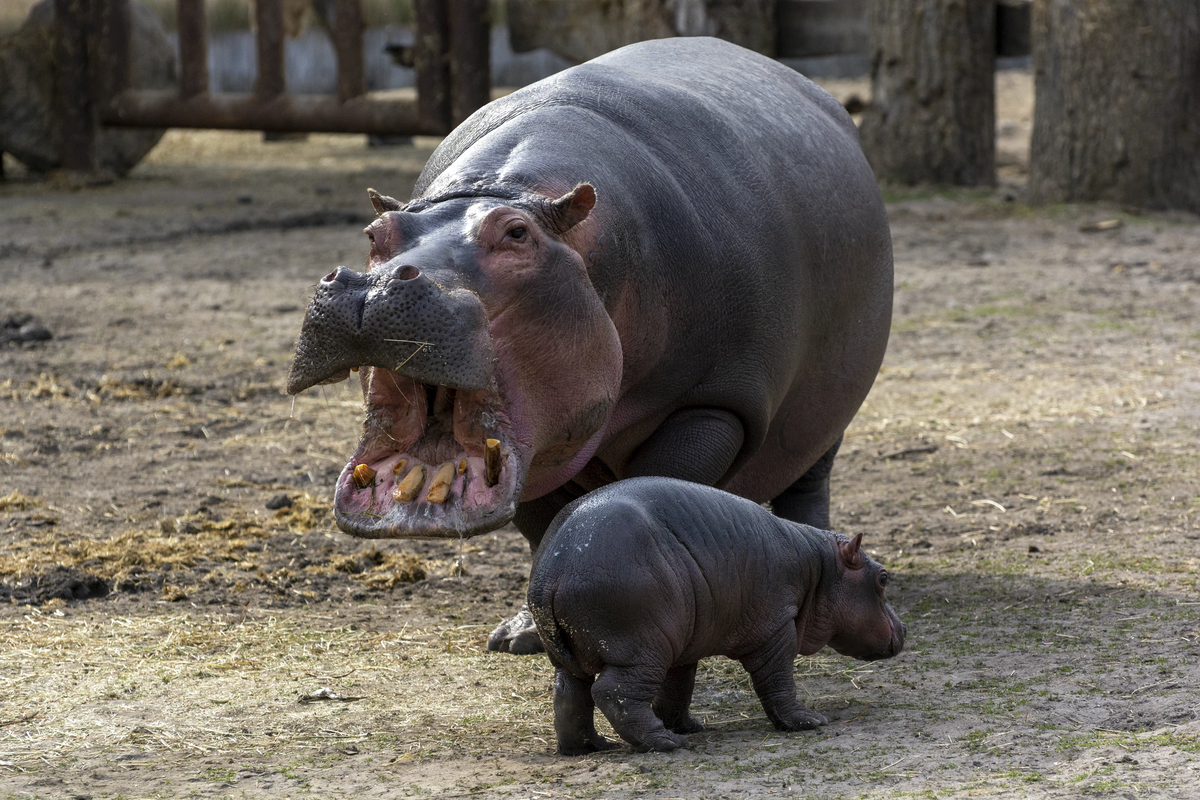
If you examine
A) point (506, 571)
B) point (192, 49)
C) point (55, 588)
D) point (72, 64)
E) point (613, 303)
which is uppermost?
point (192, 49)

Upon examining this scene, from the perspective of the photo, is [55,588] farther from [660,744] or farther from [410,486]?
[660,744]

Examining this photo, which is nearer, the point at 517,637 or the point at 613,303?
the point at 613,303

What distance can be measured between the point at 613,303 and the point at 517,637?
1.04 metres

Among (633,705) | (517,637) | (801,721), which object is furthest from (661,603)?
(517,637)

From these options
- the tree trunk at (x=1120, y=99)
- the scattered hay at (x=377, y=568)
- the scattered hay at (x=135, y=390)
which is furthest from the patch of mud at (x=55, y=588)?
the tree trunk at (x=1120, y=99)

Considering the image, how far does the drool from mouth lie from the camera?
309cm

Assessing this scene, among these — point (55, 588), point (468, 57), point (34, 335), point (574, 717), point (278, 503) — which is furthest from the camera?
point (468, 57)

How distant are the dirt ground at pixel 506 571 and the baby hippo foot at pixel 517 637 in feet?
0.17

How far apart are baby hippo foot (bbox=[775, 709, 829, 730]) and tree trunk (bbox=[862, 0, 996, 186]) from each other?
772 centimetres

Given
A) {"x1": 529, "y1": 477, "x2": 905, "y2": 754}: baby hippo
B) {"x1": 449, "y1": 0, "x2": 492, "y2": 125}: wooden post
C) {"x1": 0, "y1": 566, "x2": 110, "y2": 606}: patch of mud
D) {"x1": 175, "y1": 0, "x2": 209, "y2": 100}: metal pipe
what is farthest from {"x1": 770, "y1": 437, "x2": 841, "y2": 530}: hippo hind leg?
{"x1": 175, "y1": 0, "x2": 209, "y2": 100}: metal pipe

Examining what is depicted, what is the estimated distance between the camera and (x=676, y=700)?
11.3ft

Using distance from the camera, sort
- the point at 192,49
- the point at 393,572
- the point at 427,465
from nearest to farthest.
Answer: the point at 427,465
the point at 393,572
the point at 192,49

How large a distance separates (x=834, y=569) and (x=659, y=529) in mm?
628

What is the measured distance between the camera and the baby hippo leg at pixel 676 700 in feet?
11.3
